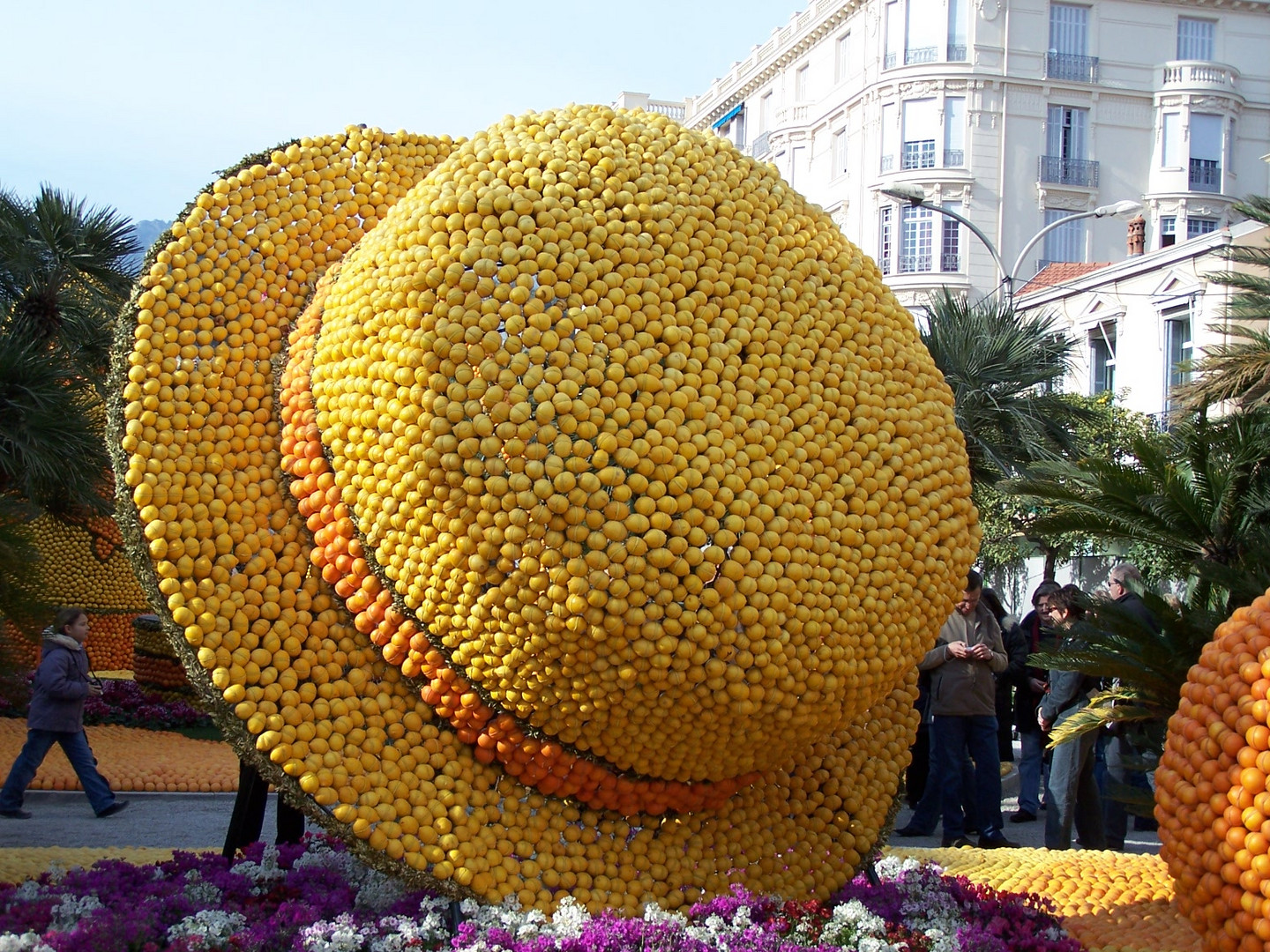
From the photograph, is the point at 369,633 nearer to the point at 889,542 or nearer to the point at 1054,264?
the point at 889,542

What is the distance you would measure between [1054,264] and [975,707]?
95.6 ft

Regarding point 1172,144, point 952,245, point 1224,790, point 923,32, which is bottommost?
point 1224,790

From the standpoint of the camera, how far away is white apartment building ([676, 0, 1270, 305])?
37688mm

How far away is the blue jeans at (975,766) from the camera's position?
8.10m

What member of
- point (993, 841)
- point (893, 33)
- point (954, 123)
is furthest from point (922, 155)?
point (993, 841)

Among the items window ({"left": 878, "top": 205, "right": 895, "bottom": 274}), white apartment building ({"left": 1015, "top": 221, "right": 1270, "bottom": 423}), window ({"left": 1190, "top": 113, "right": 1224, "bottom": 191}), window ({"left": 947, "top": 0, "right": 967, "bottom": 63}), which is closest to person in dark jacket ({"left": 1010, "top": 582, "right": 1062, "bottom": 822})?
white apartment building ({"left": 1015, "top": 221, "right": 1270, "bottom": 423})

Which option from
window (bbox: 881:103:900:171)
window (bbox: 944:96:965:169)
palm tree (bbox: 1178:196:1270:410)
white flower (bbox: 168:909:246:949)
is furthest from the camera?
window (bbox: 881:103:900:171)

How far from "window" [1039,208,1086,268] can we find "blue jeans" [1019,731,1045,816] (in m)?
31.2

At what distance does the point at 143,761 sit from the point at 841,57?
36741 mm

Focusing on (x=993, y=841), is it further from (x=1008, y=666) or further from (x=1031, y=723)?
(x=1031, y=723)

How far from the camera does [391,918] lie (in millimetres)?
4125

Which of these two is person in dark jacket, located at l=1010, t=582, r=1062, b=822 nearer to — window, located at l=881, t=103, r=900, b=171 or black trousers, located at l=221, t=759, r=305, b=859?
black trousers, located at l=221, t=759, r=305, b=859

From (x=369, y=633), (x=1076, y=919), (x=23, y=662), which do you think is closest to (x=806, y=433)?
(x=369, y=633)

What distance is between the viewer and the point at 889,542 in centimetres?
392
